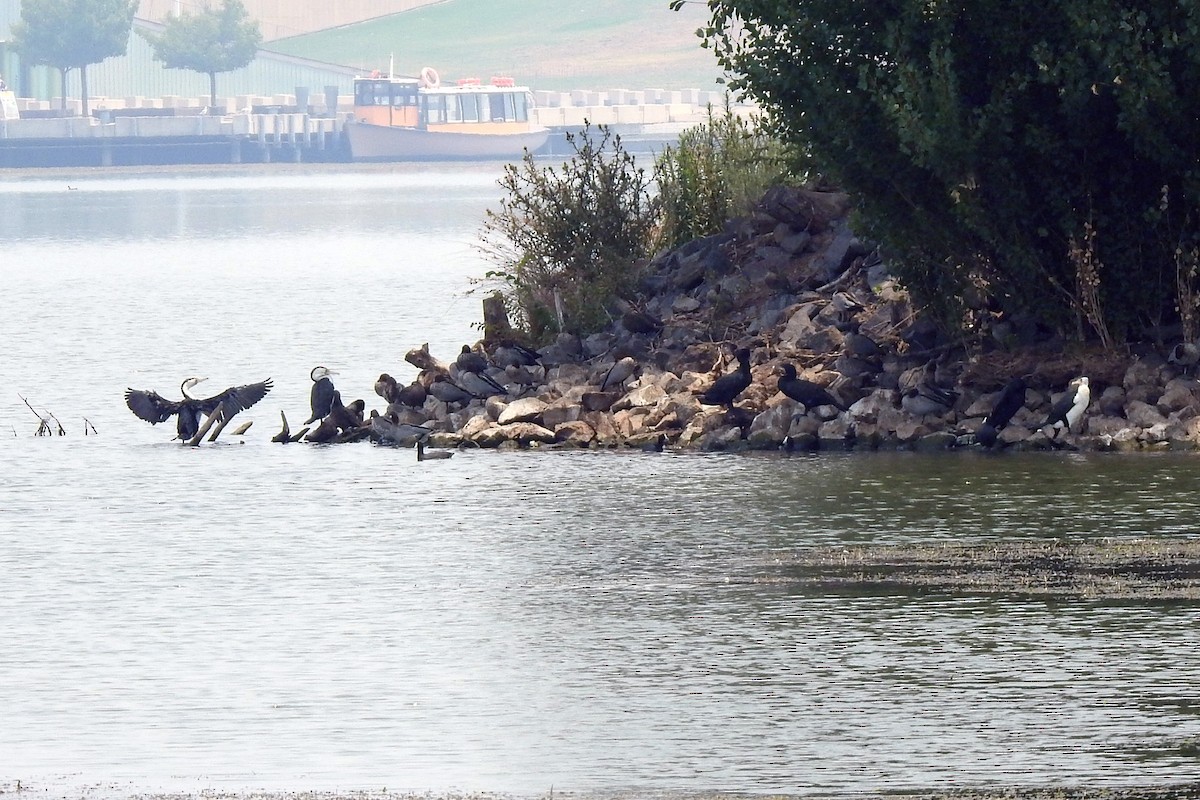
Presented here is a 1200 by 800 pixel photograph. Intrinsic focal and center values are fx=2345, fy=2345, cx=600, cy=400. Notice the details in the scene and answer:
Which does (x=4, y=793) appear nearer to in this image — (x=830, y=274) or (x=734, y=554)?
(x=734, y=554)

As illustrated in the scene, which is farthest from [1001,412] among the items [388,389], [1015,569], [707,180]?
[707,180]

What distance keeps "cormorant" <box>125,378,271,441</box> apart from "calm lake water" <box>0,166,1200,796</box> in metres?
0.62

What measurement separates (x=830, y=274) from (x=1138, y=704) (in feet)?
64.0

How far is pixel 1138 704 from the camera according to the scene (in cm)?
1473

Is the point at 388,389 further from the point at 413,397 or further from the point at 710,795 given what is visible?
the point at 710,795

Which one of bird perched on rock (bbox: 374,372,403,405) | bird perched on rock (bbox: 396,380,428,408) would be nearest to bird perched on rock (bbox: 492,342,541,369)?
bird perched on rock (bbox: 396,380,428,408)

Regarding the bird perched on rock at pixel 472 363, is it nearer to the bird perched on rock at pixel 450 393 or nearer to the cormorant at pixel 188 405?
the bird perched on rock at pixel 450 393

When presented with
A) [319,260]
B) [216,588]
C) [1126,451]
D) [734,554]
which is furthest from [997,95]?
[319,260]

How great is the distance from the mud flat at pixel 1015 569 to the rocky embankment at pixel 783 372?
6937 millimetres

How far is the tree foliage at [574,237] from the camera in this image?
3584 centimetres

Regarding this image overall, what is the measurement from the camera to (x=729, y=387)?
3042 centimetres

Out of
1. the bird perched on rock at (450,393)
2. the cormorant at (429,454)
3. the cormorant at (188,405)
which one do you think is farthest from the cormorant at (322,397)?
the cormorant at (429,454)

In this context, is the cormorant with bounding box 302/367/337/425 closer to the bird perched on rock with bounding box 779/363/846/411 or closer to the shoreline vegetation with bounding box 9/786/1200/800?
the bird perched on rock with bounding box 779/363/846/411

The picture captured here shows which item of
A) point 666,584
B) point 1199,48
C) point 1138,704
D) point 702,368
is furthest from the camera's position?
point 702,368
